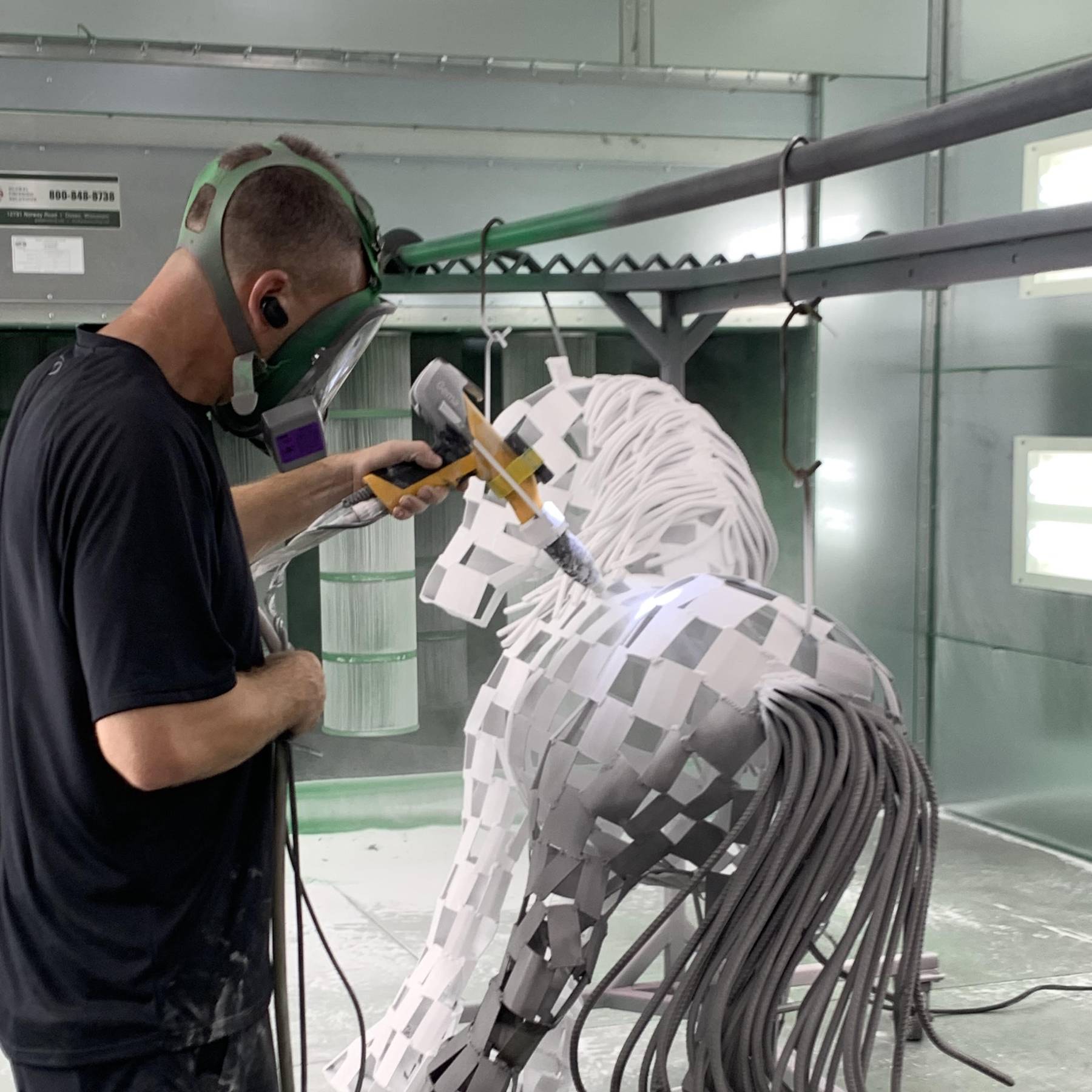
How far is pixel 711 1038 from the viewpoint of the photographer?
4.95 ft

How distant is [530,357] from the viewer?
4.36 metres

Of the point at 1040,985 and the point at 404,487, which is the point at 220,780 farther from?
the point at 1040,985

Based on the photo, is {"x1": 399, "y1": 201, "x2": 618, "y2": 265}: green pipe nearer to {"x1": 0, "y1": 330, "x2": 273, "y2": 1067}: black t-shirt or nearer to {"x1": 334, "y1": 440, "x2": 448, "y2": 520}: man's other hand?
{"x1": 334, "y1": 440, "x2": 448, "y2": 520}: man's other hand

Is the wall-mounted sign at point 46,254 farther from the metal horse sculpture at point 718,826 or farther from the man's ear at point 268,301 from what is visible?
the man's ear at point 268,301

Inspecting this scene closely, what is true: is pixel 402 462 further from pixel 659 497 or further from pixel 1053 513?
pixel 1053 513

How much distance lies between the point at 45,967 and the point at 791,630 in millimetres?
946

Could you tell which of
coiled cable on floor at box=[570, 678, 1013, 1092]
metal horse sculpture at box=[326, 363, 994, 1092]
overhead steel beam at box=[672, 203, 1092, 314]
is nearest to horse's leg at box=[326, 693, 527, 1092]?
metal horse sculpture at box=[326, 363, 994, 1092]

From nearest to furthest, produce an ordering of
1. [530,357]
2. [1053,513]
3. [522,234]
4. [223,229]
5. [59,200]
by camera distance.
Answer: [223,229] → [522,234] → [59,200] → [1053,513] → [530,357]

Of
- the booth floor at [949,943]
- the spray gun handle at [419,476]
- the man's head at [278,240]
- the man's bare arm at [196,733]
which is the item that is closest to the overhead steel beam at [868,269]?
the spray gun handle at [419,476]

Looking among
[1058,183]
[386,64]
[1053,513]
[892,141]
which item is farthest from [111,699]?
[1058,183]

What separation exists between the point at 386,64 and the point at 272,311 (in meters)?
2.88

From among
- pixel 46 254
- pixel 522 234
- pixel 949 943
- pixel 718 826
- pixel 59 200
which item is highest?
pixel 59 200

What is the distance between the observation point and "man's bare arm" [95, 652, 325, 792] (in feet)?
4.13

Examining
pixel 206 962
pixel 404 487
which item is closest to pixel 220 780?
pixel 206 962
